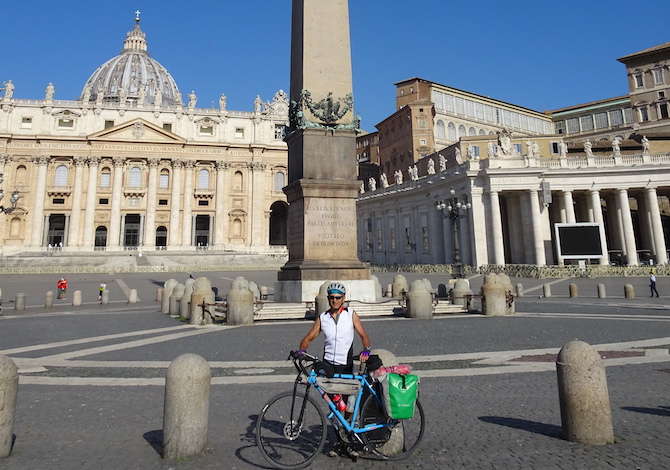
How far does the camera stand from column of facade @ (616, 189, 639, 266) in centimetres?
3371

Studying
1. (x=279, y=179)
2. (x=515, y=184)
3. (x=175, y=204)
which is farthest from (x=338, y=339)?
(x=279, y=179)

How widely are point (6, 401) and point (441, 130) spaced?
57721mm

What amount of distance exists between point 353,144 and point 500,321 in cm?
624

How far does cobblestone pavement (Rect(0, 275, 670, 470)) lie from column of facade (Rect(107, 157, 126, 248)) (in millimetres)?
51786

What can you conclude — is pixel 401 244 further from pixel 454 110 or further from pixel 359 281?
pixel 359 281

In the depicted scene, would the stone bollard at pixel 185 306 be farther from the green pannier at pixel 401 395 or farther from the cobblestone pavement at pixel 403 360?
the green pannier at pixel 401 395

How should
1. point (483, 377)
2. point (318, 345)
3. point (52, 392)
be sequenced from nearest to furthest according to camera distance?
point (52, 392) < point (483, 377) < point (318, 345)

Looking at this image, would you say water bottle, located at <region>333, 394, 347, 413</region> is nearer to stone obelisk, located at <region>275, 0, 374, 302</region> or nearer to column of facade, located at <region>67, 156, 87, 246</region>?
stone obelisk, located at <region>275, 0, 374, 302</region>

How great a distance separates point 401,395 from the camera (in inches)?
120

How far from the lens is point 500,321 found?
36.1 ft

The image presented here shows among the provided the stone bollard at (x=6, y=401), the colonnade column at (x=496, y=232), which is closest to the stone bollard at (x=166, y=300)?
the stone bollard at (x=6, y=401)

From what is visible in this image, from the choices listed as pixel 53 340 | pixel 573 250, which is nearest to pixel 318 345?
pixel 53 340

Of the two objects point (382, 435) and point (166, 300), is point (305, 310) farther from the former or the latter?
point (382, 435)

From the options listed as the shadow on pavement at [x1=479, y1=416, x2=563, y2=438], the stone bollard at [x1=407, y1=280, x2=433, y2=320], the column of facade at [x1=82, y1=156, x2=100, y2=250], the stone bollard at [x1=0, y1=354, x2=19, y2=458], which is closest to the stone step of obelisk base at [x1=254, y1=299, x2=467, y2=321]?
the stone bollard at [x1=407, y1=280, x2=433, y2=320]
